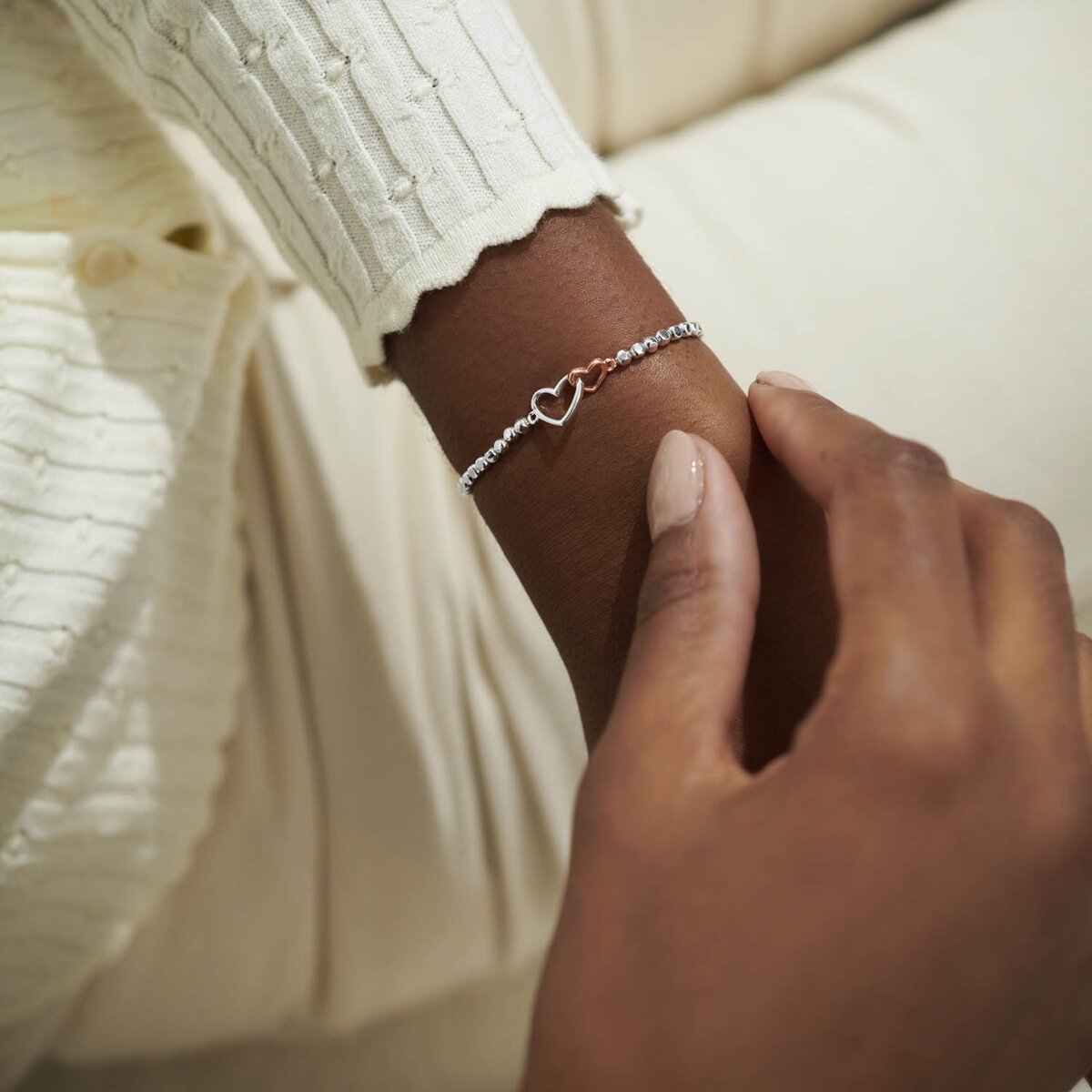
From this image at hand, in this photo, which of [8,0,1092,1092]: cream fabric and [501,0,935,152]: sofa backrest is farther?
[501,0,935,152]: sofa backrest

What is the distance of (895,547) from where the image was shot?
0.34 meters

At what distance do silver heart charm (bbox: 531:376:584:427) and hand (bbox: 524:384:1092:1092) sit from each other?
158mm

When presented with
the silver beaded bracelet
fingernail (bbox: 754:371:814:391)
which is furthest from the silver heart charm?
fingernail (bbox: 754:371:814:391)

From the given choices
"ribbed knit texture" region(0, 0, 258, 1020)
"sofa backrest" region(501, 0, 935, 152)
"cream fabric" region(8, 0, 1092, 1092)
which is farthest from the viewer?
"sofa backrest" region(501, 0, 935, 152)

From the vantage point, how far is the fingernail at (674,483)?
429 millimetres

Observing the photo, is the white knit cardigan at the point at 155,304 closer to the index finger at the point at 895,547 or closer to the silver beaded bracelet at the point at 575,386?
the silver beaded bracelet at the point at 575,386

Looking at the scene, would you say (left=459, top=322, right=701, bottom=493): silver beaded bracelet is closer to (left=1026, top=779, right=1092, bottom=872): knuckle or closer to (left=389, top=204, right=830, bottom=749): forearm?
(left=389, top=204, right=830, bottom=749): forearm

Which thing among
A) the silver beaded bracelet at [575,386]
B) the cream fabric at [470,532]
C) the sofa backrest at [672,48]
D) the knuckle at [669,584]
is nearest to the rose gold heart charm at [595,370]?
the silver beaded bracelet at [575,386]

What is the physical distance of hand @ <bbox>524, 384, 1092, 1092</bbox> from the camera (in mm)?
317

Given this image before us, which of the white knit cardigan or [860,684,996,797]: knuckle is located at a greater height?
the white knit cardigan

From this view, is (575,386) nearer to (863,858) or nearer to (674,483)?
(674,483)

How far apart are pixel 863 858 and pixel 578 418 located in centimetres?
26

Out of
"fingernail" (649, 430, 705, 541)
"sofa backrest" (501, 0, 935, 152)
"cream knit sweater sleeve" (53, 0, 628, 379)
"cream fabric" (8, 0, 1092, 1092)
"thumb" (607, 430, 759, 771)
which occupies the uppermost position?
"cream knit sweater sleeve" (53, 0, 628, 379)

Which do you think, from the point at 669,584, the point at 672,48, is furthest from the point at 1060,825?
the point at 672,48
